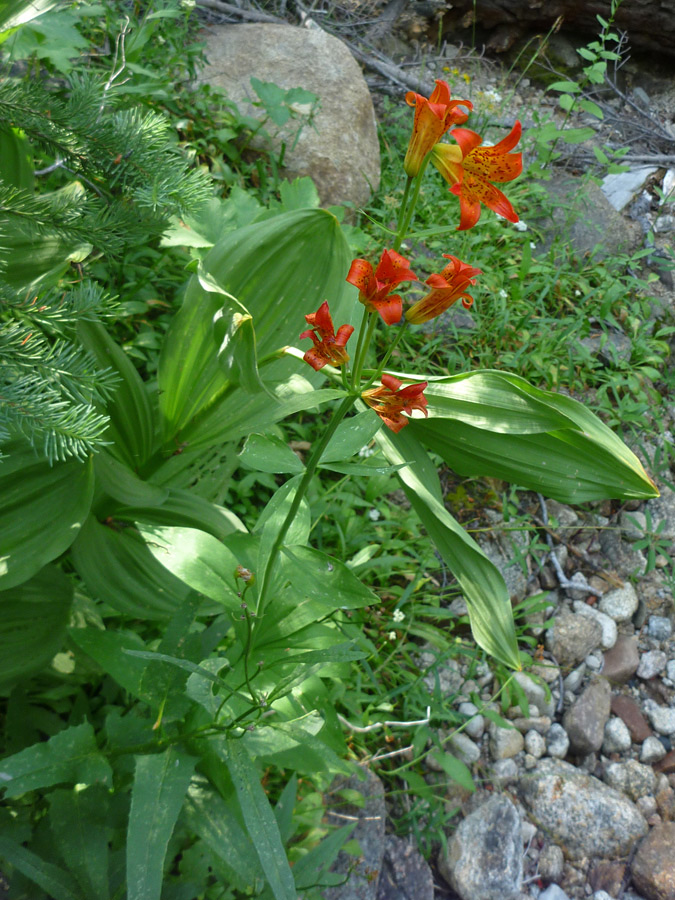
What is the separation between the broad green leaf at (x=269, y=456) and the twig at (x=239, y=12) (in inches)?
121

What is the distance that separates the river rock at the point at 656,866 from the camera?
165cm

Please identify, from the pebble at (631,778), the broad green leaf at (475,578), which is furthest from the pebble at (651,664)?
the broad green leaf at (475,578)

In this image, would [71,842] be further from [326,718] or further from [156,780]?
[326,718]

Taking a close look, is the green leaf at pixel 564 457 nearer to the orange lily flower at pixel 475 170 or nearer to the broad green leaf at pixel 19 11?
the orange lily flower at pixel 475 170

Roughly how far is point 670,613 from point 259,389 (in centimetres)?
162

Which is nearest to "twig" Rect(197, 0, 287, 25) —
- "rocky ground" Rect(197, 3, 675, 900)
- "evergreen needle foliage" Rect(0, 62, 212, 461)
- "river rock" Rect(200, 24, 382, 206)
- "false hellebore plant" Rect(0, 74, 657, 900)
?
"river rock" Rect(200, 24, 382, 206)

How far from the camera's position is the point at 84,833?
3.41ft

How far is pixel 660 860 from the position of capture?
168cm

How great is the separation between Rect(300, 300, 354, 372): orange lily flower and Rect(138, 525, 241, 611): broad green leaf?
1.47 ft

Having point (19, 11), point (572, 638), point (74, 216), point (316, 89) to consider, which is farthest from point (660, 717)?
point (316, 89)

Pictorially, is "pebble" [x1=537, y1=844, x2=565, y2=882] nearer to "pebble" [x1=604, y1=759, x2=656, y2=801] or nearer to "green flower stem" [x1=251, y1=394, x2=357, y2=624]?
"pebble" [x1=604, y1=759, x2=656, y2=801]

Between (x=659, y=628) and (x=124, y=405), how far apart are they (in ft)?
5.62

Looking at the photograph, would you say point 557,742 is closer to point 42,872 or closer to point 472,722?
point 472,722

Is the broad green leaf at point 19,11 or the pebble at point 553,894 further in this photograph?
the pebble at point 553,894
